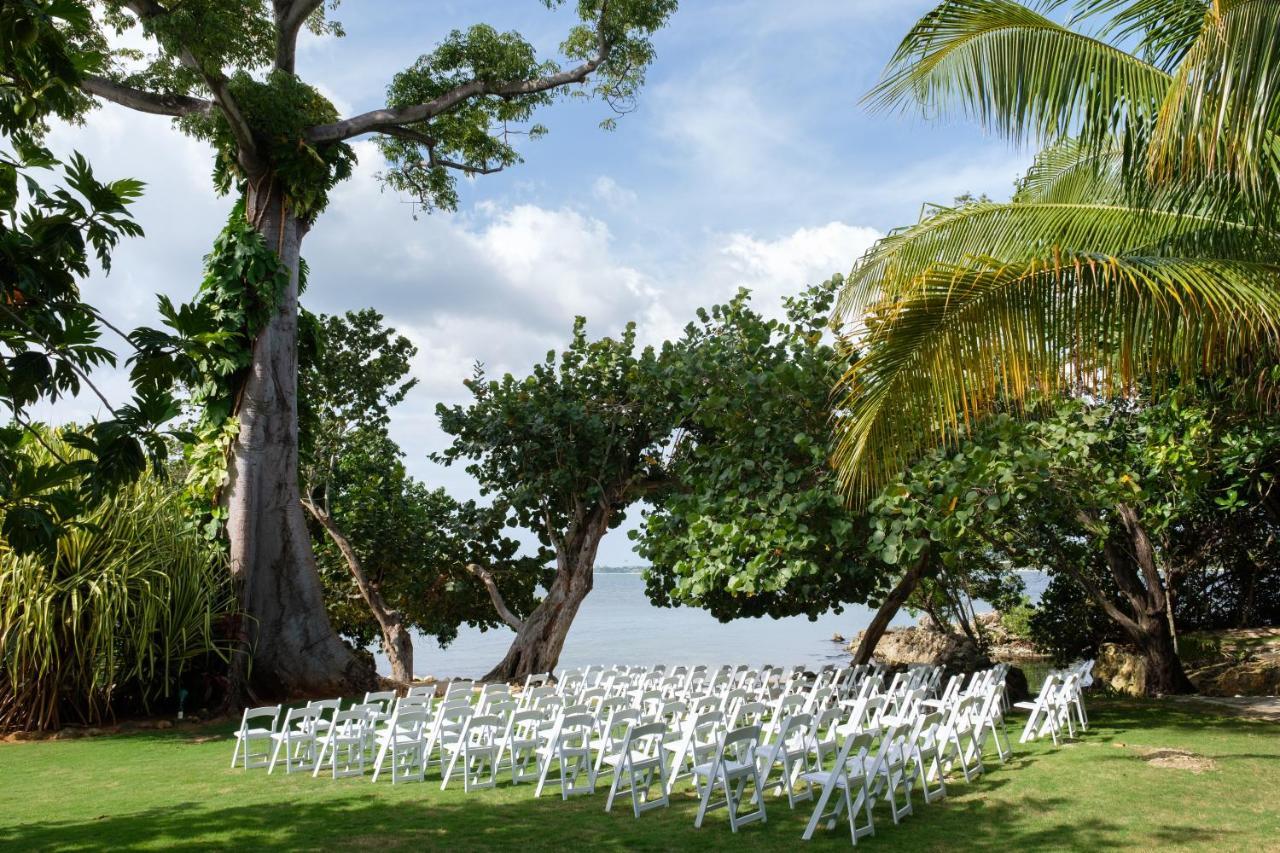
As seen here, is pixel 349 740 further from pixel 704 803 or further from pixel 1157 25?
pixel 1157 25

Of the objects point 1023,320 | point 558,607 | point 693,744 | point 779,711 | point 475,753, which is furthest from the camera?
point 558,607

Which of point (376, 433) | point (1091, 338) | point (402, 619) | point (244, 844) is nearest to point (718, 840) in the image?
point (244, 844)

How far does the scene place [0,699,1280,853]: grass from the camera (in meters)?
5.46

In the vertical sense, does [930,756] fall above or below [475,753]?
below

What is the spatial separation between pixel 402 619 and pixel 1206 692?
1420cm

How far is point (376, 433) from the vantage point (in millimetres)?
19109

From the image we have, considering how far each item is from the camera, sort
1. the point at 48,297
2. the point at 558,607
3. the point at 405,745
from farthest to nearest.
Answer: the point at 558,607, the point at 405,745, the point at 48,297

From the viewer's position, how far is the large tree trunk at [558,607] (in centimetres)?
1622

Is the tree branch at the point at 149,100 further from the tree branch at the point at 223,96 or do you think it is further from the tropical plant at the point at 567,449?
the tropical plant at the point at 567,449

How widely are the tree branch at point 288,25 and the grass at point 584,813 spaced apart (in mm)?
11368

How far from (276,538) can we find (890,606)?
899cm

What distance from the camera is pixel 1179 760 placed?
784 centimetres

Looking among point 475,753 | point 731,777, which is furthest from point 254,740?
point 731,777

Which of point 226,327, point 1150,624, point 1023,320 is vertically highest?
point 226,327
